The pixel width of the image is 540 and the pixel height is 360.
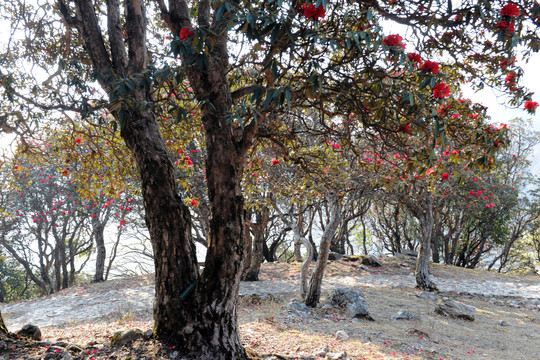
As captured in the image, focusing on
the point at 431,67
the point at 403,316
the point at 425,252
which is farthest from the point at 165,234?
the point at 425,252

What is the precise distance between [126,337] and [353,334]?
399 cm

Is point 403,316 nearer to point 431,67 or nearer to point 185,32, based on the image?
point 431,67

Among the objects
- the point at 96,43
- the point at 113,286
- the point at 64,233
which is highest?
the point at 96,43

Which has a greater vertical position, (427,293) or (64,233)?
(64,233)

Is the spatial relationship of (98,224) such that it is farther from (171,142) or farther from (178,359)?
(178,359)

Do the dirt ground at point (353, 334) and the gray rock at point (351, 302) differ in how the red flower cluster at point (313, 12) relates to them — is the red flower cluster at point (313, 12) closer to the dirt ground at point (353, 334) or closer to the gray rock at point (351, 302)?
the dirt ground at point (353, 334)

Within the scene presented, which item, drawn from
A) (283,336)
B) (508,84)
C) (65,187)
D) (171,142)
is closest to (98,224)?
(65,187)

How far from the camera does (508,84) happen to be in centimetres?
409

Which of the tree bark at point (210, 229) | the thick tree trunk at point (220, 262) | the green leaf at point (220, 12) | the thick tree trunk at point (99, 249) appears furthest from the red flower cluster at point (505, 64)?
the thick tree trunk at point (99, 249)

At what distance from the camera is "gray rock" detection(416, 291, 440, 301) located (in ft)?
32.8

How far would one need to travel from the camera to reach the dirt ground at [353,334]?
3.50 m

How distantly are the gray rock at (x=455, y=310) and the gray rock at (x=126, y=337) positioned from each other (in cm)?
733

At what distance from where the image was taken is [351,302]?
25.8ft

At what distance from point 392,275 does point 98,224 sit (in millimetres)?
12127
